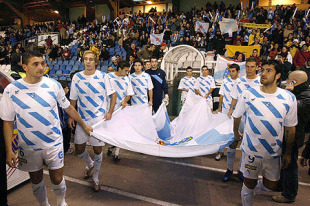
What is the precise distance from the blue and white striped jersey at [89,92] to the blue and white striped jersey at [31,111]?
916mm

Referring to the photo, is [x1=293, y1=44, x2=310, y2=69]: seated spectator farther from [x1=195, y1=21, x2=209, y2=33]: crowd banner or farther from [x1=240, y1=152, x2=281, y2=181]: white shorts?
[x1=240, y1=152, x2=281, y2=181]: white shorts

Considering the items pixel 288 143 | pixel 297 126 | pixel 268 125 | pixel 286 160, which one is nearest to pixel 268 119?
pixel 268 125

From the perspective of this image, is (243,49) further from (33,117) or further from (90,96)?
(33,117)

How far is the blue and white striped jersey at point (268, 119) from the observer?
255cm

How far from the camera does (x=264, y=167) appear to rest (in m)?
2.69

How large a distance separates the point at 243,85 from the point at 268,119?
1897mm

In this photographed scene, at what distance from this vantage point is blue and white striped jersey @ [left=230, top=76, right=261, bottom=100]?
4.27 m

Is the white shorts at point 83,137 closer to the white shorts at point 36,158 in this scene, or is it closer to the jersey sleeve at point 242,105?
the white shorts at point 36,158

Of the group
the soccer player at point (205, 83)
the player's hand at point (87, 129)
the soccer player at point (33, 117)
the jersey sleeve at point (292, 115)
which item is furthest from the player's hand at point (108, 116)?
the soccer player at point (205, 83)

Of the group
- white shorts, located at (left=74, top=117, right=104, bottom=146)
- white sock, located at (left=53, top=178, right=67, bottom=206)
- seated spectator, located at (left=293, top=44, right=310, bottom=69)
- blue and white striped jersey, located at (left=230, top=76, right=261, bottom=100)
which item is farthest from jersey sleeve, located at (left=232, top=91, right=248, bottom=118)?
seated spectator, located at (left=293, top=44, right=310, bottom=69)

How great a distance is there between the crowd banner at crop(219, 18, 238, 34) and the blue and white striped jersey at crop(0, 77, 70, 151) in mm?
12124

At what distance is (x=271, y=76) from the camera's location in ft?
8.46

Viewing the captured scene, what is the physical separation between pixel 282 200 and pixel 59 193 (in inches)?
131

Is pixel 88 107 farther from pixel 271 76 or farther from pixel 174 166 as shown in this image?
pixel 271 76
